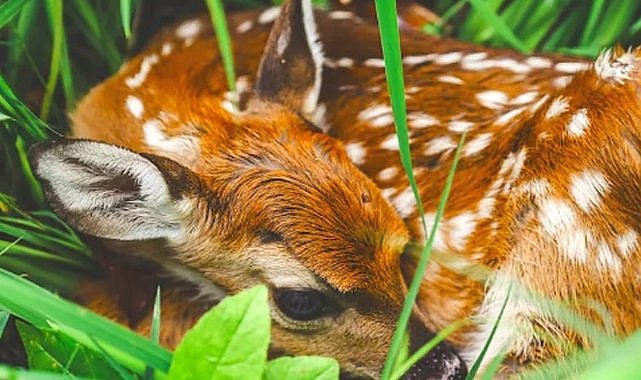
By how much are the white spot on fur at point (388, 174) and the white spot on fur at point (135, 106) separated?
477mm

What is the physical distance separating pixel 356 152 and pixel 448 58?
30 cm

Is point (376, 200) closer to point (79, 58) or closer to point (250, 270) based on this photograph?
point (250, 270)

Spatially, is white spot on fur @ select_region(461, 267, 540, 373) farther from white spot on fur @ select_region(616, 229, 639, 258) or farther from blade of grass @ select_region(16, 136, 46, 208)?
blade of grass @ select_region(16, 136, 46, 208)

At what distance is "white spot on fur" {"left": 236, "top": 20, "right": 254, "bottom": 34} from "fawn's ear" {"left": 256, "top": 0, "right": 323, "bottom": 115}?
320 mm

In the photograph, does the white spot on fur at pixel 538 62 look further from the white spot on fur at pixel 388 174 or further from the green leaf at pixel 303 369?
the green leaf at pixel 303 369

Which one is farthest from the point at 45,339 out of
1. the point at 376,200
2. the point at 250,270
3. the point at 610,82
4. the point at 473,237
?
the point at 610,82

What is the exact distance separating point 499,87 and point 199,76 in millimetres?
611

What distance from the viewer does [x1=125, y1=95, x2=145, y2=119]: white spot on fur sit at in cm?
206

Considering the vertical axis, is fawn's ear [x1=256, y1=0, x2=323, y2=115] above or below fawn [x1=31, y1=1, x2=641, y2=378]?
above

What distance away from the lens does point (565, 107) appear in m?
1.91

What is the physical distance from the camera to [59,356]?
5.47 feet

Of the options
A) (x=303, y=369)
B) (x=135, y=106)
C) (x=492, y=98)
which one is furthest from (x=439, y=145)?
(x=303, y=369)

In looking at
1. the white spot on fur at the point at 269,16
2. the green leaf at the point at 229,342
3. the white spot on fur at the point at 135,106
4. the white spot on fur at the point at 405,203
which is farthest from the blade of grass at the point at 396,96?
the white spot on fur at the point at 269,16

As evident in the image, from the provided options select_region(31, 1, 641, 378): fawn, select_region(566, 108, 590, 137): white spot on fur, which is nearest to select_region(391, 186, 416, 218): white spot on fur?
select_region(31, 1, 641, 378): fawn
